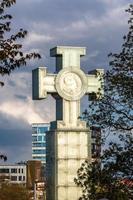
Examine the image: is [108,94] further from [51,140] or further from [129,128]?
[51,140]

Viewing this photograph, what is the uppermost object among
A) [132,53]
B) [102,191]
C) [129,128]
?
[132,53]

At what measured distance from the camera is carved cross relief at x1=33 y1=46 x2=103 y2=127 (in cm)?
7231

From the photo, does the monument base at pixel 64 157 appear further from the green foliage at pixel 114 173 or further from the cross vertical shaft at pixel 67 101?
the green foliage at pixel 114 173

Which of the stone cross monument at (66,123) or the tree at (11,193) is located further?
the tree at (11,193)

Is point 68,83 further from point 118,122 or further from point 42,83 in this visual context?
point 118,122

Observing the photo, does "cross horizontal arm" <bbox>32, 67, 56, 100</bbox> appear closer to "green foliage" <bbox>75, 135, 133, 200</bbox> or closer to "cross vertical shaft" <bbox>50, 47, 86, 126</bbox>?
"cross vertical shaft" <bbox>50, 47, 86, 126</bbox>

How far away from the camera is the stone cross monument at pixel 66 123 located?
71625mm

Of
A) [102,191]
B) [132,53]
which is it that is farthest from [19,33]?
[102,191]

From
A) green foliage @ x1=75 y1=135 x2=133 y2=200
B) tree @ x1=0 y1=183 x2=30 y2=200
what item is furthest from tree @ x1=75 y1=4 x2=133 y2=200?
tree @ x1=0 y1=183 x2=30 y2=200

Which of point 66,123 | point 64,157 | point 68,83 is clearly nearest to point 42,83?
point 68,83

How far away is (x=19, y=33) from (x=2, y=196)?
106723 millimetres

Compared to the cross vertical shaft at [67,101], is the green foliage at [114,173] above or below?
below

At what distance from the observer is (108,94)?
88.1 ft

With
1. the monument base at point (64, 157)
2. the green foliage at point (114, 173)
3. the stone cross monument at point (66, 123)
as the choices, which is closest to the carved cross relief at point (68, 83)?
the stone cross monument at point (66, 123)
